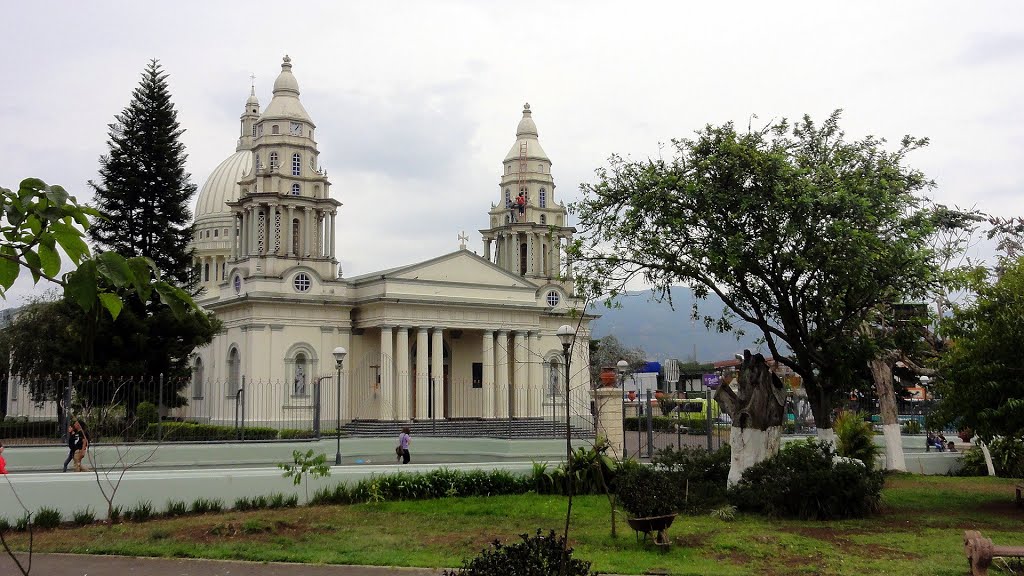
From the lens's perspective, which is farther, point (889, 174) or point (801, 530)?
point (889, 174)

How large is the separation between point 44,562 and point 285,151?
31931 mm

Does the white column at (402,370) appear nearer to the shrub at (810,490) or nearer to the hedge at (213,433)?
the hedge at (213,433)

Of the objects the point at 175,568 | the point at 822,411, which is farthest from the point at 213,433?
the point at 822,411

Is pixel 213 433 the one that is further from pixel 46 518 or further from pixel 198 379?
pixel 46 518

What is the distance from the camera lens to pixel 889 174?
16391 millimetres

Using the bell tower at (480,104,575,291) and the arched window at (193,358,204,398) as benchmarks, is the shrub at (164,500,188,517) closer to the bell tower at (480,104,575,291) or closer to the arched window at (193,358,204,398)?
the arched window at (193,358,204,398)

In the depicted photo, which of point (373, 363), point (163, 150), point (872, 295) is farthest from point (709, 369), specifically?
point (872, 295)

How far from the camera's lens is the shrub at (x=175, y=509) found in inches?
575

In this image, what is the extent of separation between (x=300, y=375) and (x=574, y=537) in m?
27.9

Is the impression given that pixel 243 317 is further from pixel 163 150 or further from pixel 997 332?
pixel 997 332

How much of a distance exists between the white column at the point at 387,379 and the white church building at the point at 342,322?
0.05 m

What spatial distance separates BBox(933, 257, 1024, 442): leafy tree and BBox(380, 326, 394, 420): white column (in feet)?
86.8

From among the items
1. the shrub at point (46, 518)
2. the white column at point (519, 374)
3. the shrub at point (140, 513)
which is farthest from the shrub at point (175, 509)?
the white column at point (519, 374)

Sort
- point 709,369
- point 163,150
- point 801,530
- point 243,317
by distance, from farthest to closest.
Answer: point 709,369, point 243,317, point 163,150, point 801,530
